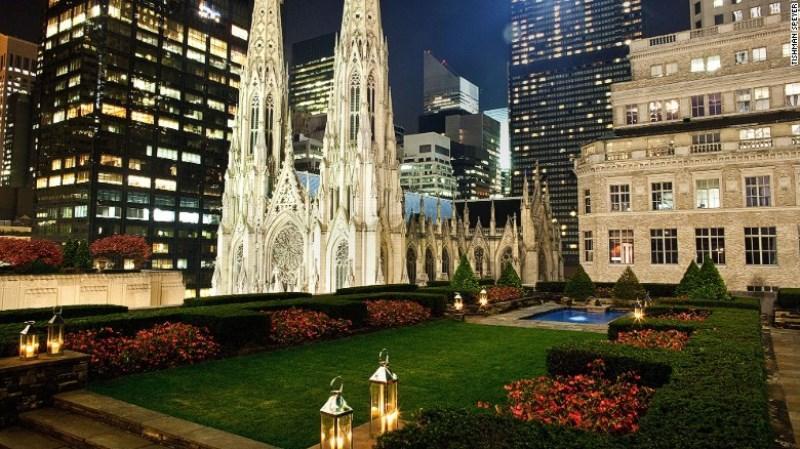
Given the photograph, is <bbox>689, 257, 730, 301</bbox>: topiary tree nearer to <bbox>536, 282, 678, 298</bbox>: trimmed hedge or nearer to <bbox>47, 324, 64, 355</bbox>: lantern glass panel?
<bbox>536, 282, 678, 298</bbox>: trimmed hedge

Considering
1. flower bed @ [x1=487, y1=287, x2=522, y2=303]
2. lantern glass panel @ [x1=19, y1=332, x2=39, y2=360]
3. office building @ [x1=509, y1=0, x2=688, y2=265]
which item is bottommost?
flower bed @ [x1=487, y1=287, x2=522, y2=303]

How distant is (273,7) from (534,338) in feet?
174

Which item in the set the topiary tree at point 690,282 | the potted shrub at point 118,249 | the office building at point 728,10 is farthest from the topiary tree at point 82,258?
the office building at point 728,10

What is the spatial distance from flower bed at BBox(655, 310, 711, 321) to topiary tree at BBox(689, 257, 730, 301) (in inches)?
273

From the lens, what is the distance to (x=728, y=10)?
4719cm

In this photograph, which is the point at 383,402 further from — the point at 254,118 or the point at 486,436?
the point at 254,118

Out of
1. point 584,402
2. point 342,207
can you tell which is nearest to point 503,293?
point 342,207

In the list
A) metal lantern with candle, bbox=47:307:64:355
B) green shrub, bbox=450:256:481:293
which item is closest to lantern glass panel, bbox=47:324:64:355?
metal lantern with candle, bbox=47:307:64:355

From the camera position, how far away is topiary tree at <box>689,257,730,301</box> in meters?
25.1

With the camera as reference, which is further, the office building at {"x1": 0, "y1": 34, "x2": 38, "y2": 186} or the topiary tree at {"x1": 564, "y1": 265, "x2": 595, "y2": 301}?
the office building at {"x1": 0, "y1": 34, "x2": 38, "y2": 186}

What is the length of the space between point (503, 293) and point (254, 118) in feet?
121

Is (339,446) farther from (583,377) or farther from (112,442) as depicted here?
(583,377)

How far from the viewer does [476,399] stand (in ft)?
33.4

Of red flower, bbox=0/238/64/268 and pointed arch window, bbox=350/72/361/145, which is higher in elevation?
pointed arch window, bbox=350/72/361/145
